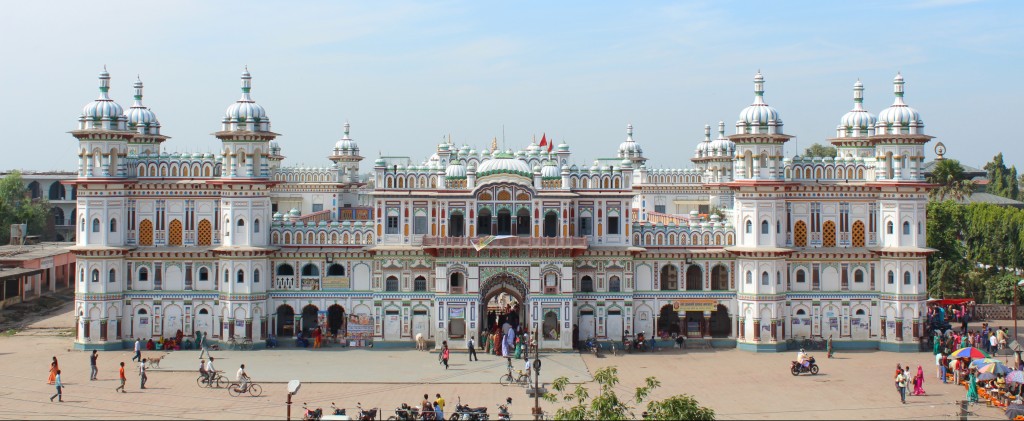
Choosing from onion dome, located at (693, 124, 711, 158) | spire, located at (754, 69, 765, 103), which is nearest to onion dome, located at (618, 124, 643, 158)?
onion dome, located at (693, 124, 711, 158)

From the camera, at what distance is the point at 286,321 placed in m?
49.4

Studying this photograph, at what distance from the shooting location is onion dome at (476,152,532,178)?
1869 inches

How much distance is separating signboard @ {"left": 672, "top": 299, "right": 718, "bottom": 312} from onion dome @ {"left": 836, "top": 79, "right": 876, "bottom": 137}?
12.1 m

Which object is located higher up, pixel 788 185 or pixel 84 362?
pixel 788 185

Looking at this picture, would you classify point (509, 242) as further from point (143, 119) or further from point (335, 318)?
point (143, 119)

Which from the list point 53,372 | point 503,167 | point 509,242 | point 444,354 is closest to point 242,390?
point 53,372

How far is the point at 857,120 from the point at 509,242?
62.0 ft

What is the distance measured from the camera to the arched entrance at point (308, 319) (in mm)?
49312

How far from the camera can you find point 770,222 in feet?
155

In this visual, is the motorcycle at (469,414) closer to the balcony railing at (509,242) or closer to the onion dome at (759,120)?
the balcony railing at (509,242)

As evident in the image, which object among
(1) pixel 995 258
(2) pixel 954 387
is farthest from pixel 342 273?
(1) pixel 995 258

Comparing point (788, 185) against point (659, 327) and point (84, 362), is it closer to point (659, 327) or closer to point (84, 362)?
point (659, 327)

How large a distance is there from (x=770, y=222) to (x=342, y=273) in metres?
18.6

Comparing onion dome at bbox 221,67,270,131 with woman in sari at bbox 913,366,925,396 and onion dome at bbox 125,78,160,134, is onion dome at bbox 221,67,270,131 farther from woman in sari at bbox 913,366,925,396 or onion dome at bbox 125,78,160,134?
woman in sari at bbox 913,366,925,396
